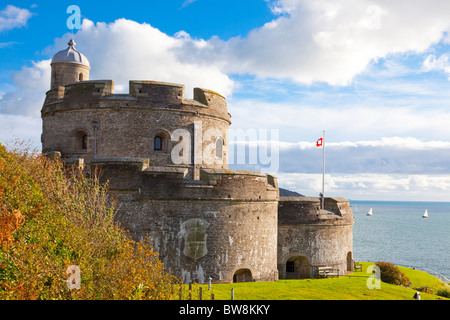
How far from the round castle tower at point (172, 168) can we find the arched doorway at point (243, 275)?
0.04 meters

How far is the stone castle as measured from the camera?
1506cm

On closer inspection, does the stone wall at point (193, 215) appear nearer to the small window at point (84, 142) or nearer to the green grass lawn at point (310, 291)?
the green grass lawn at point (310, 291)

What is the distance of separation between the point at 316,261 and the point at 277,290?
6.37m

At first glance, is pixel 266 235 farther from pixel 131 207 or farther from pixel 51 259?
pixel 51 259

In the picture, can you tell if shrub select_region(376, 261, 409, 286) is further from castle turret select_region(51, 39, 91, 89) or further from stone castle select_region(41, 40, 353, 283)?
castle turret select_region(51, 39, 91, 89)

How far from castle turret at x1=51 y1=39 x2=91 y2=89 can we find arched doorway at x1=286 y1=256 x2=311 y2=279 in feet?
50.2

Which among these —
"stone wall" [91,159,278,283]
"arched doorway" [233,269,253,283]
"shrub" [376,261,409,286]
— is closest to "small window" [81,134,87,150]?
"stone wall" [91,159,278,283]

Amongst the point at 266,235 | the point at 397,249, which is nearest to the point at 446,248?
the point at 397,249

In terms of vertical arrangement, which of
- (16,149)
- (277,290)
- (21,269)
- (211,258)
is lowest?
(277,290)

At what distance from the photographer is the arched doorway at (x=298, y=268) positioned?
2081cm

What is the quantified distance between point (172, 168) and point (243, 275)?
561 centimetres

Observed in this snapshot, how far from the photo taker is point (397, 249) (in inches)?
2518

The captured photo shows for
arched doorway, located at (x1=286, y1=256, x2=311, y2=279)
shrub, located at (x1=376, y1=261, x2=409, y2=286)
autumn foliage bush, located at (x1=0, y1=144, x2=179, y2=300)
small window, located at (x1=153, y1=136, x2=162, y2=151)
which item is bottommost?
shrub, located at (x1=376, y1=261, x2=409, y2=286)

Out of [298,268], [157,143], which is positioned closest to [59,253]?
[157,143]
